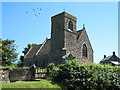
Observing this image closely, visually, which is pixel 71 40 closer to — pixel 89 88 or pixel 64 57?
pixel 64 57

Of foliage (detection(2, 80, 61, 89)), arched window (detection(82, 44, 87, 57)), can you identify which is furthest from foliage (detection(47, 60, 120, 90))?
arched window (detection(82, 44, 87, 57))

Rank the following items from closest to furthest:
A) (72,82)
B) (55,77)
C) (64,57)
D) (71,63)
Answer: (72,82)
(55,77)
(71,63)
(64,57)

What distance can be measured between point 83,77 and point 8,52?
89.4ft

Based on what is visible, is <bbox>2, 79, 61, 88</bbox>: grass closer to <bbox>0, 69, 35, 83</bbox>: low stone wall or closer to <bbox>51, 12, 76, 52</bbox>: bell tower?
<bbox>0, 69, 35, 83</bbox>: low stone wall

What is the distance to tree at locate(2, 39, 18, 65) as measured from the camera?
36.9 metres

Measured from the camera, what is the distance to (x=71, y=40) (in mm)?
30312

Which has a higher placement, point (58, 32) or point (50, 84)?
point (58, 32)

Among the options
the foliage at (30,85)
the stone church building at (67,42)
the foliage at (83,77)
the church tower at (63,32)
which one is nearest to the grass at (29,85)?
the foliage at (30,85)

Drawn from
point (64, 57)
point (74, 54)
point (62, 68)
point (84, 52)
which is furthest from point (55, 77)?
point (84, 52)

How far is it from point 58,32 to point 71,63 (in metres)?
15.5

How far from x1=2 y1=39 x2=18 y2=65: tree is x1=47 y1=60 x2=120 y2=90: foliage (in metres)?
24.3

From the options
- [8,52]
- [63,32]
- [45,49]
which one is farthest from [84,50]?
[8,52]

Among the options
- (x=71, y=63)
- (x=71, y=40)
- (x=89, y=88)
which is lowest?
(x=89, y=88)

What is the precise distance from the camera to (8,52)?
37.6 m
